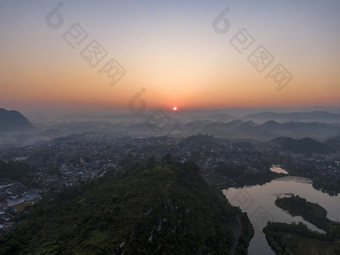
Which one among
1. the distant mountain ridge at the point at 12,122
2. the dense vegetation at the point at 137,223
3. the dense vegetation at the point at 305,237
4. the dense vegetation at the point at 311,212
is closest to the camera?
the dense vegetation at the point at 137,223

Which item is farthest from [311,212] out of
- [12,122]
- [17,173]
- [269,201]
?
[12,122]

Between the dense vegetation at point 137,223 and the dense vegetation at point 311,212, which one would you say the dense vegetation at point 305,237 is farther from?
the dense vegetation at point 137,223

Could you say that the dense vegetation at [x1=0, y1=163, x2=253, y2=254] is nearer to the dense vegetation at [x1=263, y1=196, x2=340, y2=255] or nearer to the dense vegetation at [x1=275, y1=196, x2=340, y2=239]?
the dense vegetation at [x1=263, y1=196, x2=340, y2=255]

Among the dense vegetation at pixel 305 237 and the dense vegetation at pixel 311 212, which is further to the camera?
the dense vegetation at pixel 311 212

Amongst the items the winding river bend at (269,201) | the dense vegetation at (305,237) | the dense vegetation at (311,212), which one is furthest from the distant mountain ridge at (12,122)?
the dense vegetation at (305,237)

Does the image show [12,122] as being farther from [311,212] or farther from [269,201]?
[311,212]

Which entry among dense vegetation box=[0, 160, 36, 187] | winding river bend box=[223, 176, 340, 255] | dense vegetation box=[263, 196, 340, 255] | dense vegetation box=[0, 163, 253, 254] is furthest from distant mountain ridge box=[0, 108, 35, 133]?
dense vegetation box=[263, 196, 340, 255]
